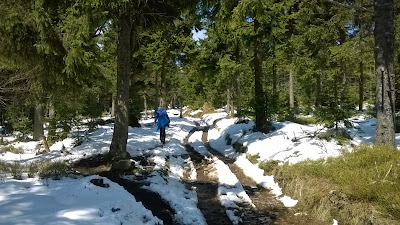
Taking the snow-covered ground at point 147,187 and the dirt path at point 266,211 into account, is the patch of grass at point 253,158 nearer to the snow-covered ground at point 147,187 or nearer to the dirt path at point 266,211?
the snow-covered ground at point 147,187

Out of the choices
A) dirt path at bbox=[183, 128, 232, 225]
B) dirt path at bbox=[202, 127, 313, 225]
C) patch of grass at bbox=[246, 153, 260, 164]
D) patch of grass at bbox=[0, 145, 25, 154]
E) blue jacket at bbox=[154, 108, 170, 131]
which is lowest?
dirt path at bbox=[202, 127, 313, 225]

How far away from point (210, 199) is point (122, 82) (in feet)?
15.3

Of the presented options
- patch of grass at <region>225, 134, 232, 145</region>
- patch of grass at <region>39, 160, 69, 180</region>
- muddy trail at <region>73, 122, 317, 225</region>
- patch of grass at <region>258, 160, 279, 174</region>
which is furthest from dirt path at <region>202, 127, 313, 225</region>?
patch of grass at <region>225, 134, 232, 145</region>

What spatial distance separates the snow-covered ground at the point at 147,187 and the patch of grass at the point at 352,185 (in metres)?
0.56

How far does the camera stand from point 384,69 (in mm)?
8047

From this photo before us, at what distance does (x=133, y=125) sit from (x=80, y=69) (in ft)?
36.8

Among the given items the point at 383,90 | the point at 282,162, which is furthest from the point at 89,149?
the point at 383,90

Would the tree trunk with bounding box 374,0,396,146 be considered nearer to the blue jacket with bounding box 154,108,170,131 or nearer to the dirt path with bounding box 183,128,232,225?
the dirt path with bounding box 183,128,232,225

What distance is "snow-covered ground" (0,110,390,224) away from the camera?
452 cm

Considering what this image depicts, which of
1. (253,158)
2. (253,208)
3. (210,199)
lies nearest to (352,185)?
(253,208)

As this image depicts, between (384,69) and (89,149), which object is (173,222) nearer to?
(384,69)

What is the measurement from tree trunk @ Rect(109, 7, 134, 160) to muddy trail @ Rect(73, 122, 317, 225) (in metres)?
0.61

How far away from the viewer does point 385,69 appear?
8039mm

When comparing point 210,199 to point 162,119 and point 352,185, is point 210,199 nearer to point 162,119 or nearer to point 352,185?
point 352,185
